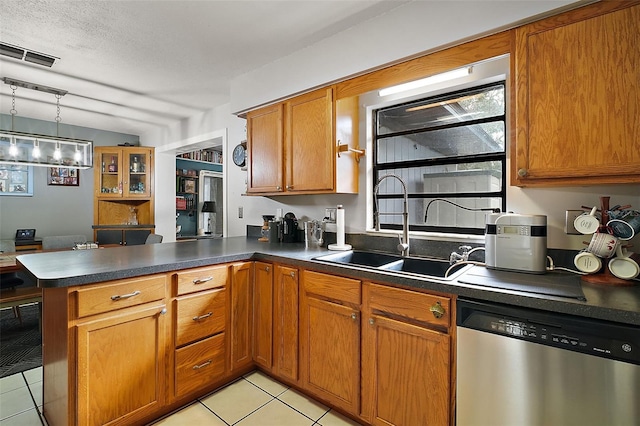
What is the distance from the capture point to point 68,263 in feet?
5.52

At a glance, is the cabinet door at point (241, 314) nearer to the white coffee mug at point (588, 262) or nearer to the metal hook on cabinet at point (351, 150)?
the metal hook on cabinet at point (351, 150)

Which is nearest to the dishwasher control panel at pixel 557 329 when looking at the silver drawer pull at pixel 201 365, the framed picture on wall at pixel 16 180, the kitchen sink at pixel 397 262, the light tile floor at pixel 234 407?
the kitchen sink at pixel 397 262

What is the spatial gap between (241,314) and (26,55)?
2.65 meters

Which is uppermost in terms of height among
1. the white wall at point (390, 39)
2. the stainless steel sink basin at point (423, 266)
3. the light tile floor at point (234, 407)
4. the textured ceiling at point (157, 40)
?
the textured ceiling at point (157, 40)

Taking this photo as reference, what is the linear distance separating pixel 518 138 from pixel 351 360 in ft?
4.69

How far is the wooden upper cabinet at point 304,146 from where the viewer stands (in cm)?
226

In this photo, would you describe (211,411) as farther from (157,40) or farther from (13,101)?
(13,101)

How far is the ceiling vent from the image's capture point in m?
2.36

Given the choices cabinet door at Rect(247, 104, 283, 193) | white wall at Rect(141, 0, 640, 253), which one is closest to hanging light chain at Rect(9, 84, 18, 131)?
white wall at Rect(141, 0, 640, 253)

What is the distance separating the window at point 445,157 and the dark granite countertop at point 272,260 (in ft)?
2.18

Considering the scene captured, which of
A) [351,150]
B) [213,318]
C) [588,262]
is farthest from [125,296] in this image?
[588,262]

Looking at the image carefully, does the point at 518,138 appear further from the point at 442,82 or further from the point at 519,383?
the point at 519,383

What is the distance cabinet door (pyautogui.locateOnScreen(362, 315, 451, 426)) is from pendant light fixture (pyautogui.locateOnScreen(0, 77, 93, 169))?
388cm

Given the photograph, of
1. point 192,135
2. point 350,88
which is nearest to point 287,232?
point 350,88
